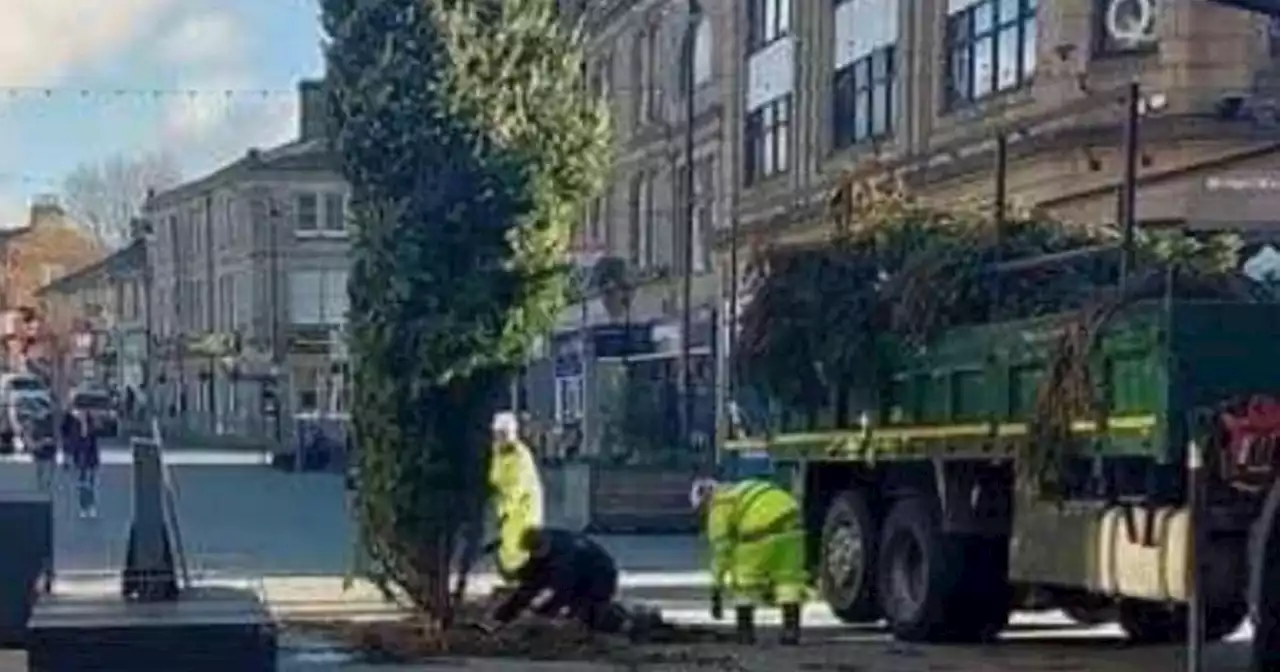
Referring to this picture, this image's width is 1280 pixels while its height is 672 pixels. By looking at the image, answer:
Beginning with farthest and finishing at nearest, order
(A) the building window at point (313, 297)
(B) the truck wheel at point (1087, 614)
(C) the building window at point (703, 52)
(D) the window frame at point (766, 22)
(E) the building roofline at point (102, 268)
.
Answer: (E) the building roofline at point (102, 268)
(A) the building window at point (313, 297)
(C) the building window at point (703, 52)
(D) the window frame at point (766, 22)
(B) the truck wheel at point (1087, 614)

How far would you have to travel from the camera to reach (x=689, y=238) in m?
51.1

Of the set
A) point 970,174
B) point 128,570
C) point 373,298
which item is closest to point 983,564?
point 373,298

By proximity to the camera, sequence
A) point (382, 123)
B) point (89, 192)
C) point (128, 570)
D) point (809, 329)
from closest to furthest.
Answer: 1. point (128, 570)
2. point (382, 123)
3. point (809, 329)
4. point (89, 192)

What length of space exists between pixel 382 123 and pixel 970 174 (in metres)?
18.8

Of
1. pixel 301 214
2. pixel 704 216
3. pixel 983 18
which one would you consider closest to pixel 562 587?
pixel 983 18

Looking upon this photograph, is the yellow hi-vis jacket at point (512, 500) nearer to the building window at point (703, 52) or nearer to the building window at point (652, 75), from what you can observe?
the building window at point (703, 52)

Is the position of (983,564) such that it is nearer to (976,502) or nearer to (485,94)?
(976,502)

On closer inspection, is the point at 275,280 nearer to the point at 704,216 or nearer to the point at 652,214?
the point at 652,214

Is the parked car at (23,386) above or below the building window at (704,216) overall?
below

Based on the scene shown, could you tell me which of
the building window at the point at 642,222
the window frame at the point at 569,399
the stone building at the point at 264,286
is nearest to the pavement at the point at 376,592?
the building window at the point at 642,222

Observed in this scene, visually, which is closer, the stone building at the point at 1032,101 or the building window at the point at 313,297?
the stone building at the point at 1032,101

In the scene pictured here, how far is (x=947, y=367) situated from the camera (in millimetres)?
17703

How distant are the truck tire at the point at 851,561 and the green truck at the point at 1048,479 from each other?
17mm

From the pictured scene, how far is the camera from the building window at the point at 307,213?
9794cm
